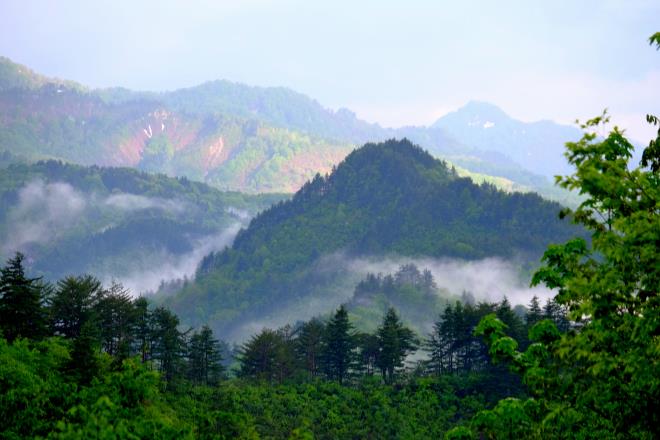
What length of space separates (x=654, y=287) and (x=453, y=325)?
103m

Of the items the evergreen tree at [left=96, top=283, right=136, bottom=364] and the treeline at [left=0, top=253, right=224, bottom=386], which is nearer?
the treeline at [left=0, top=253, right=224, bottom=386]

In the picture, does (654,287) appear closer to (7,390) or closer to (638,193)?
(638,193)

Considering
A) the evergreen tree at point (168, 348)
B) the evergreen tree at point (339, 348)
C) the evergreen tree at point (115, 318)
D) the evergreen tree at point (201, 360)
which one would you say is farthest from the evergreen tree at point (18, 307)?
the evergreen tree at point (339, 348)

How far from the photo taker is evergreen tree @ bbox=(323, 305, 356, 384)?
11388 cm

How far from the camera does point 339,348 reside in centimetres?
11431

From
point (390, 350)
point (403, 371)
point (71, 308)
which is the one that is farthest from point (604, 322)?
point (403, 371)

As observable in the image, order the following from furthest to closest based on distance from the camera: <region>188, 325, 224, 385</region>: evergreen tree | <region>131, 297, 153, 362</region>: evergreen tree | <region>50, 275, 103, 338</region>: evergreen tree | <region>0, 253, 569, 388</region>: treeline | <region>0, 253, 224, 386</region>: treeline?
<region>188, 325, 224, 385</region>: evergreen tree, <region>131, 297, 153, 362</region>: evergreen tree, <region>50, 275, 103, 338</region>: evergreen tree, <region>0, 253, 569, 388</region>: treeline, <region>0, 253, 224, 386</region>: treeline

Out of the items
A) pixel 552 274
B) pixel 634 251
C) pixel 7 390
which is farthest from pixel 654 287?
pixel 7 390

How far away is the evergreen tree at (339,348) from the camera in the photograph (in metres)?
114

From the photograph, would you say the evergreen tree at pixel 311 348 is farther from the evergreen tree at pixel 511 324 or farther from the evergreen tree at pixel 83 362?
the evergreen tree at pixel 83 362

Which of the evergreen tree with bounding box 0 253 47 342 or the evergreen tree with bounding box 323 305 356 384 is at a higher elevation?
the evergreen tree with bounding box 0 253 47 342

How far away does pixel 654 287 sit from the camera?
57.6 feet

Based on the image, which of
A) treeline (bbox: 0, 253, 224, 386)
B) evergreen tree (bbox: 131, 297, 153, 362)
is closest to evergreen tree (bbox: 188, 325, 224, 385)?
treeline (bbox: 0, 253, 224, 386)

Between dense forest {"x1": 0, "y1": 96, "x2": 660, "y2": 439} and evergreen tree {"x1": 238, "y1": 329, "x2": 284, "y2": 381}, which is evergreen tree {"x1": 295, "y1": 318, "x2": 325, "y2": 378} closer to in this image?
dense forest {"x1": 0, "y1": 96, "x2": 660, "y2": 439}
